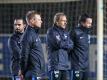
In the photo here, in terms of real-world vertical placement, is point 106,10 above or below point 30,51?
above

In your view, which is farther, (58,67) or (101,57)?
(101,57)

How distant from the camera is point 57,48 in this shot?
8883 mm

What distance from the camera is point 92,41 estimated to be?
10930 mm

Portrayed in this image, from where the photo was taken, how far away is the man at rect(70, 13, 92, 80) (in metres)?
9.24

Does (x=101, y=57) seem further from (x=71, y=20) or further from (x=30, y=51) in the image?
(x=30, y=51)

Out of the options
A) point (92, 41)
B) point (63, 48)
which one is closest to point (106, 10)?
A: point (92, 41)

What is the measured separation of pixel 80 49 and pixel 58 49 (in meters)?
0.52

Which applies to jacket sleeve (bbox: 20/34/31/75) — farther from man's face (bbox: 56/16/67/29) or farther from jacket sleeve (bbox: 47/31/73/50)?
man's face (bbox: 56/16/67/29)

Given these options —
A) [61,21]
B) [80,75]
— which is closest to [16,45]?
[61,21]

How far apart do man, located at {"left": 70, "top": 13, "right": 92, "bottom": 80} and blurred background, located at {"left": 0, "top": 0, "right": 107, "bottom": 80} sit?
62.2 inches

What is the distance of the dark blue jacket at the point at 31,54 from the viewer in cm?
804

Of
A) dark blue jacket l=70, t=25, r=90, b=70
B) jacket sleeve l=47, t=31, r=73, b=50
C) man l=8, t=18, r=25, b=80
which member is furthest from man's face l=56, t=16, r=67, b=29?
man l=8, t=18, r=25, b=80

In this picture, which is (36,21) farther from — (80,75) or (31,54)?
(80,75)

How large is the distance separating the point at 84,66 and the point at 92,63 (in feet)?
5.55
